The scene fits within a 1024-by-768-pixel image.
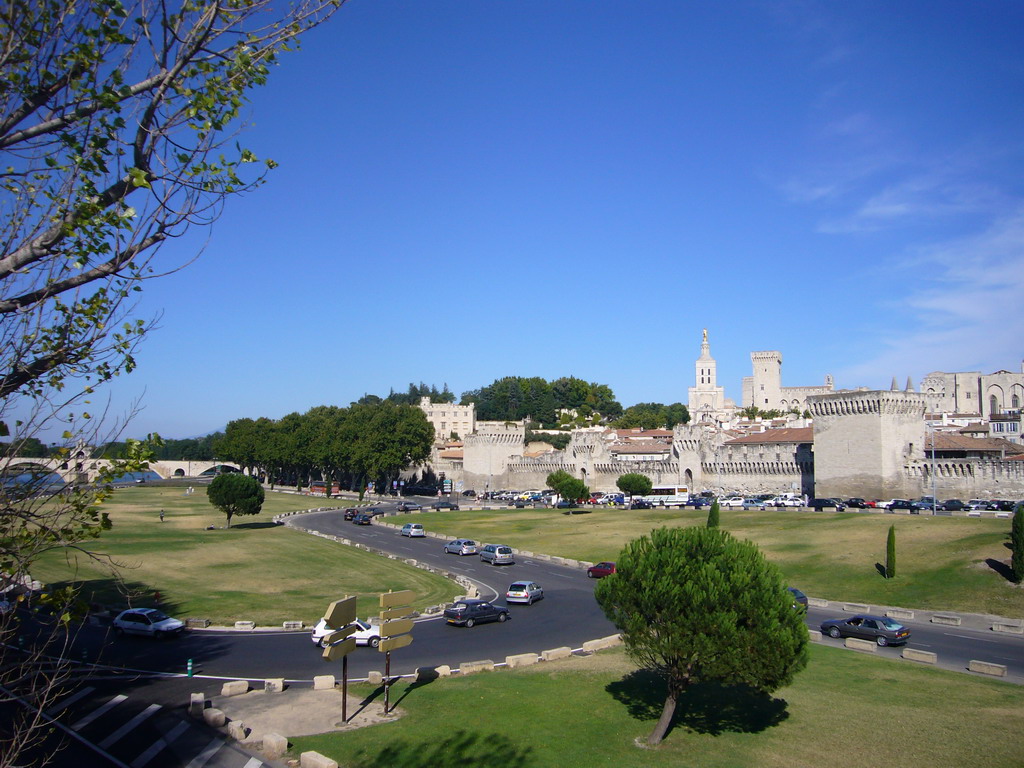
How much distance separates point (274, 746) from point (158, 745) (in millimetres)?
2568

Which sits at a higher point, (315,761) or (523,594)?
(315,761)

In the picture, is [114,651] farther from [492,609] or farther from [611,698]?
[611,698]

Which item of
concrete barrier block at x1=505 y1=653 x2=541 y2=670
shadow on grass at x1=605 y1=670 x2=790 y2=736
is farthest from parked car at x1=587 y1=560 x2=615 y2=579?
shadow on grass at x1=605 y1=670 x2=790 y2=736

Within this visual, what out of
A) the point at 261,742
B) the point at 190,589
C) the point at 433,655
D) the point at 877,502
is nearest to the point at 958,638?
the point at 433,655

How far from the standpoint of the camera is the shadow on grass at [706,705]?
689 inches

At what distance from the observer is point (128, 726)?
635 inches

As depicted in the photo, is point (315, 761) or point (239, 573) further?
point (239, 573)

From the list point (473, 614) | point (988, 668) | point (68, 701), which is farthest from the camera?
point (473, 614)

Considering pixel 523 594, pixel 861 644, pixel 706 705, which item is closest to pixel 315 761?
pixel 706 705

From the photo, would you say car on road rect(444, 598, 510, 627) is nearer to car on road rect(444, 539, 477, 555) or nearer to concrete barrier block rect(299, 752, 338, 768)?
concrete barrier block rect(299, 752, 338, 768)

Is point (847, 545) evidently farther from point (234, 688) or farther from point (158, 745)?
point (158, 745)

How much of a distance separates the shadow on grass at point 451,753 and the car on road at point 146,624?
1351 cm

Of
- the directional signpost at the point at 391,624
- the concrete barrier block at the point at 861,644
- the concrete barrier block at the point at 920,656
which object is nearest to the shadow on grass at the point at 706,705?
the directional signpost at the point at 391,624

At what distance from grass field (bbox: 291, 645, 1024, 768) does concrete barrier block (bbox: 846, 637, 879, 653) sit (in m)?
Result: 3.33
